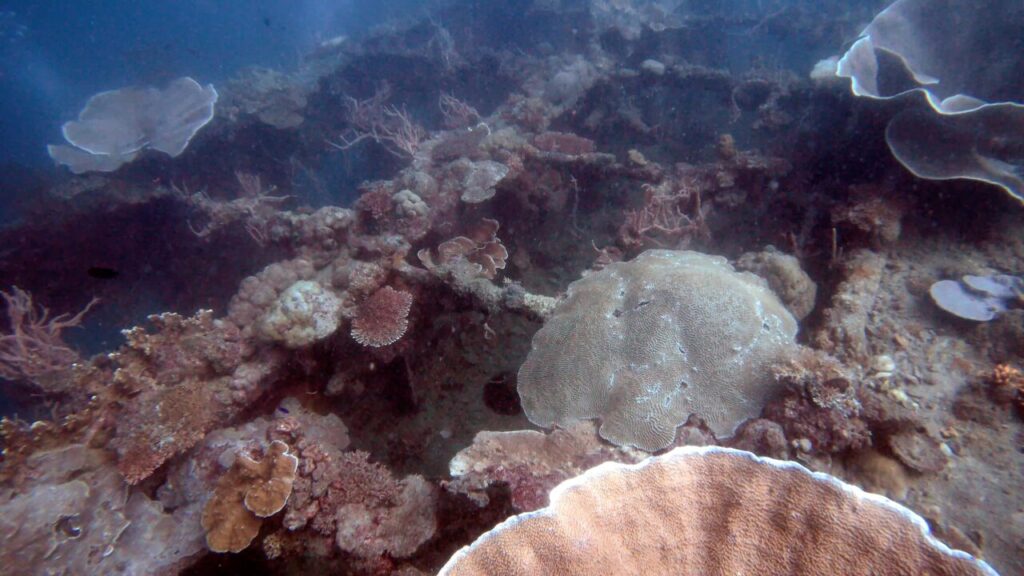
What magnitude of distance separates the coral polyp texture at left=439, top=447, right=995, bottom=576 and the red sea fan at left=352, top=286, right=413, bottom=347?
3.23 m

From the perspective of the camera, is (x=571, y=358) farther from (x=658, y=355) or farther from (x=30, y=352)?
(x=30, y=352)

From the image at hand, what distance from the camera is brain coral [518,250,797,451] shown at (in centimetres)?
344

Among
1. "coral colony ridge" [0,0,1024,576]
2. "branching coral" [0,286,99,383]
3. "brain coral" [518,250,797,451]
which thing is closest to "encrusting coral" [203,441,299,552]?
"coral colony ridge" [0,0,1024,576]

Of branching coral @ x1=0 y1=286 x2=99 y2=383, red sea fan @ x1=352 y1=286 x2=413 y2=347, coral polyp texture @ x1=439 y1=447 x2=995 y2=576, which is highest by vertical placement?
coral polyp texture @ x1=439 y1=447 x2=995 y2=576

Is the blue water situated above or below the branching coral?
above

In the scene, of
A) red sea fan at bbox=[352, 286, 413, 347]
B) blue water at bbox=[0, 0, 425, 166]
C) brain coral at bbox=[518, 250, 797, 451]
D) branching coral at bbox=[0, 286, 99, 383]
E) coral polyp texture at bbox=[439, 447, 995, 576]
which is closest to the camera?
coral polyp texture at bbox=[439, 447, 995, 576]

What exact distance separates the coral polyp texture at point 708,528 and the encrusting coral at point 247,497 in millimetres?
2330

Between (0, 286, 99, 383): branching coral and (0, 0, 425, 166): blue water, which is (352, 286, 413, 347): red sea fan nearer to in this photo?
(0, 286, 99, 383): branching coral

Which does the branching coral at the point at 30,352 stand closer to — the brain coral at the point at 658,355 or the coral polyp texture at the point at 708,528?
the brain coral at the point at 658,355

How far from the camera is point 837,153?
6363 millimetres

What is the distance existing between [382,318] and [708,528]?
3.83m

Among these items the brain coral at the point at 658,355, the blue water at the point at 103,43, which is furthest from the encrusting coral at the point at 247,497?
the blue water at the point at 103,43

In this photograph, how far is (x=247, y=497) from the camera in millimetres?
3496

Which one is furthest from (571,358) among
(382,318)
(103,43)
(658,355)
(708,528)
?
(103,43)
